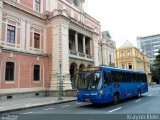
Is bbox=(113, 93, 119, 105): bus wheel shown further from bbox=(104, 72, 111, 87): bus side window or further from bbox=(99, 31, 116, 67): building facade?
bbox=(99, 31, 116, 67): building facade

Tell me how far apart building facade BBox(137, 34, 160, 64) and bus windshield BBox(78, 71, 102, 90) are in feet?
427

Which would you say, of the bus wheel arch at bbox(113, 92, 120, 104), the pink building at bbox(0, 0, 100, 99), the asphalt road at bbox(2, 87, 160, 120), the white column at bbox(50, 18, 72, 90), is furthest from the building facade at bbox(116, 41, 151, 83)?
the asphalt road at bbox(2, 87, 160, 120)

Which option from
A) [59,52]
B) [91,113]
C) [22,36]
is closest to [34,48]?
[22,36]

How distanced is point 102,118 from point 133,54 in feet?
207

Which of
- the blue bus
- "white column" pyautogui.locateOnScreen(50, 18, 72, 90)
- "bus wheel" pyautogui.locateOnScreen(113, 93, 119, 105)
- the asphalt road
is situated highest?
"white column" pyautogui.locateOnScreen(50, 18, 72, 90)

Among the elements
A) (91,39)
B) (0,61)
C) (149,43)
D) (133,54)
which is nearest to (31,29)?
(0,61)

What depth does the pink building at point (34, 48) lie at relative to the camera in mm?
21750

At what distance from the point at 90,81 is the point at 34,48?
44.2 ft

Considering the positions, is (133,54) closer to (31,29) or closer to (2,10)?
(31,29)

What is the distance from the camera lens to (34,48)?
2542 centimetres

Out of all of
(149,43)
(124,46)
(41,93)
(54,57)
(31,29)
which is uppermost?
(149,43)

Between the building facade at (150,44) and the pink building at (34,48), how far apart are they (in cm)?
11882

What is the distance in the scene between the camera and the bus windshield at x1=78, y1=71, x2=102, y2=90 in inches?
Result: 547

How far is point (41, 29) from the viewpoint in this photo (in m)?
27.0
